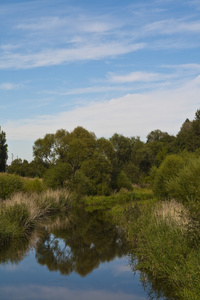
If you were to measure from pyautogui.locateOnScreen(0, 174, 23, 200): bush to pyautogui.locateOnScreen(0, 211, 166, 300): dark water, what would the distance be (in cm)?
894

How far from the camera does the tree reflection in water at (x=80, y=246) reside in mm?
16766

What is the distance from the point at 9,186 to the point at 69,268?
Result: 18517mm

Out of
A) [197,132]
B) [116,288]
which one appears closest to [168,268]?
[116,288]

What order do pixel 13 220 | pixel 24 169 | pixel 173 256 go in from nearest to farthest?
pixel 173 256, pixel 13 220, pixel 24 169

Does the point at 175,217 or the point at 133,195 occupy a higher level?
the point at 175,217

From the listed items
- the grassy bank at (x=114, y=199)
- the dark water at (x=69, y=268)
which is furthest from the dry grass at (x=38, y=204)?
the grassy bank at (x=114, y=199)

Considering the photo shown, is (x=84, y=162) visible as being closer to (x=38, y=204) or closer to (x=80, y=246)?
(x=38, y=204)

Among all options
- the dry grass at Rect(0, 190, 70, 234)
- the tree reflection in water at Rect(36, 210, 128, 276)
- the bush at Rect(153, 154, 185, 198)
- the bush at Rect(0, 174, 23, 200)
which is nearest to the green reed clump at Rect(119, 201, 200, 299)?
the tree reflection in water at Rect(36, 210, 128, 276)

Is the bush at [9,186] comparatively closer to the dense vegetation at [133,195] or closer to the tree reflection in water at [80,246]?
the dense vegetation at [133,195]

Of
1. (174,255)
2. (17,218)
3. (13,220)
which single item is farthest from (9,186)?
(174,255)

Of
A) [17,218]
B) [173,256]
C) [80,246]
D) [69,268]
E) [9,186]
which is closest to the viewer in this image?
[173,256]

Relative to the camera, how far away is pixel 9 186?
33.0 metres

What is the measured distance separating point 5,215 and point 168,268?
12639mm

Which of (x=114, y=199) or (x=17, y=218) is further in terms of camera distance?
(x=114, y=199)
